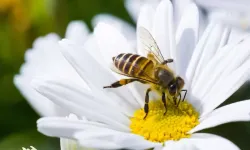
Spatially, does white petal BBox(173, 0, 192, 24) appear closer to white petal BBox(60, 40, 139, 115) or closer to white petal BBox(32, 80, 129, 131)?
white petal BBox(60, 40, 139, 115)

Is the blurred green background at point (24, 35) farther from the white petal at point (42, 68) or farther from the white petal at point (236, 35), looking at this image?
the white petal at point (236, 35)

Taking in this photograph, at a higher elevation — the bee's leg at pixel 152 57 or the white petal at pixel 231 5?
the white petal at pixel 231 5

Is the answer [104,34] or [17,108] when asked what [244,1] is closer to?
[104,34]

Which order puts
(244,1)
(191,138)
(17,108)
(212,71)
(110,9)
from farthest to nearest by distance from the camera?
(110,9) < (17,108) < (244,1) < (212,71) < (191,138)

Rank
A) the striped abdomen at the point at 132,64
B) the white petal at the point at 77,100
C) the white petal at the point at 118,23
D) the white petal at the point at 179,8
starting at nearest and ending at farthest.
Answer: the white petal at the point at 77,100 < the striped abdomen at the point at 132,64 < the white petal at the point at 179,8 < the white petal at the point at 118,23

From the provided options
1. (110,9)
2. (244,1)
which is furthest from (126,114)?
(110,9)

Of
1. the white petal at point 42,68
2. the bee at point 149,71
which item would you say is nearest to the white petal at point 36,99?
the white petal at point 42,68

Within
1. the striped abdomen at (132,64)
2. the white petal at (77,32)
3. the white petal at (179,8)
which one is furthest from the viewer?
the white petal at (77,32)
